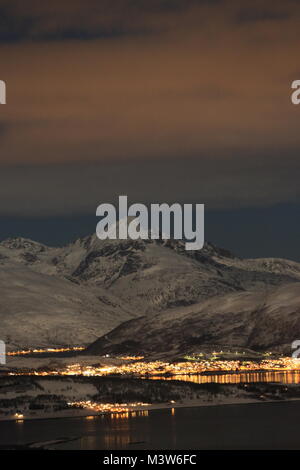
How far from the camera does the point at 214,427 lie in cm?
19938

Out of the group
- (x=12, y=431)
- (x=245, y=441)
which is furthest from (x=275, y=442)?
(x=12, y=431)
